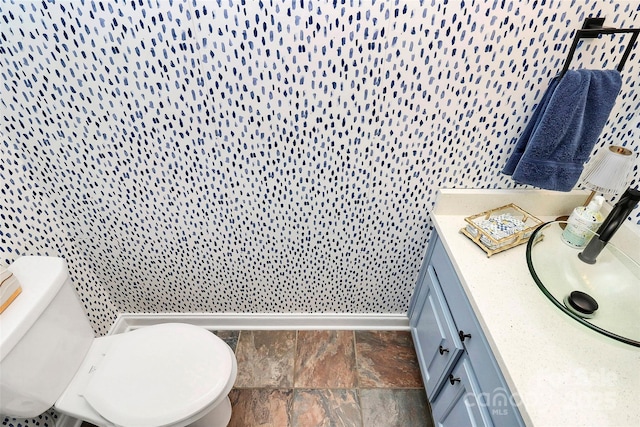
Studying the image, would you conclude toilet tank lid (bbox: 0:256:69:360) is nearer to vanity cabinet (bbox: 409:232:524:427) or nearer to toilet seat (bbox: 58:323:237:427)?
toilet seat (bbox: 58:323:237:427)

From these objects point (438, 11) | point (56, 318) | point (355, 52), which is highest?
point (438, 11)

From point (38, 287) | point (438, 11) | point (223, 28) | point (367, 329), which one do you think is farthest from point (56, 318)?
point (438, 11)

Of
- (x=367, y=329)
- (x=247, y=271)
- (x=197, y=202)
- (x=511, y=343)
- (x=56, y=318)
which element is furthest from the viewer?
(x=367, y=329)

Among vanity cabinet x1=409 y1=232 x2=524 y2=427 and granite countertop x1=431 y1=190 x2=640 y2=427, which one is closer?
granite countertop x1=431 y1=190 x2=640 y2=427

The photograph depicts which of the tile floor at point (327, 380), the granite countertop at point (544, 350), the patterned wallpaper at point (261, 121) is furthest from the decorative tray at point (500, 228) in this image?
the tile floor at point (327, 380)

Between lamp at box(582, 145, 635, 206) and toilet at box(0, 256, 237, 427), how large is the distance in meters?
1.34

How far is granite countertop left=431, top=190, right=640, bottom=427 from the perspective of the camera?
0.67 m

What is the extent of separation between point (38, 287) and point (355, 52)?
3.94 ft

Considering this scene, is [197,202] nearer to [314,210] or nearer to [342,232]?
[314,210]

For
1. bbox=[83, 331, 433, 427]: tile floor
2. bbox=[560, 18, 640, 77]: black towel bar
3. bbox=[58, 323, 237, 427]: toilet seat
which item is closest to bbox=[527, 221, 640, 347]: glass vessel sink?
bbox=[560, 18, 640, 77]: black towel bar

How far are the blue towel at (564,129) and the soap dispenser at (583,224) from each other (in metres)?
0.09

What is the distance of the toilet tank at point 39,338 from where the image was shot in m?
0.84

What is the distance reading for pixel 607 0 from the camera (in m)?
0.80

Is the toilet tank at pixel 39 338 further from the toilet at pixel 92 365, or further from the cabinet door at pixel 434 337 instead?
the cabinet door at pixel 434 337
